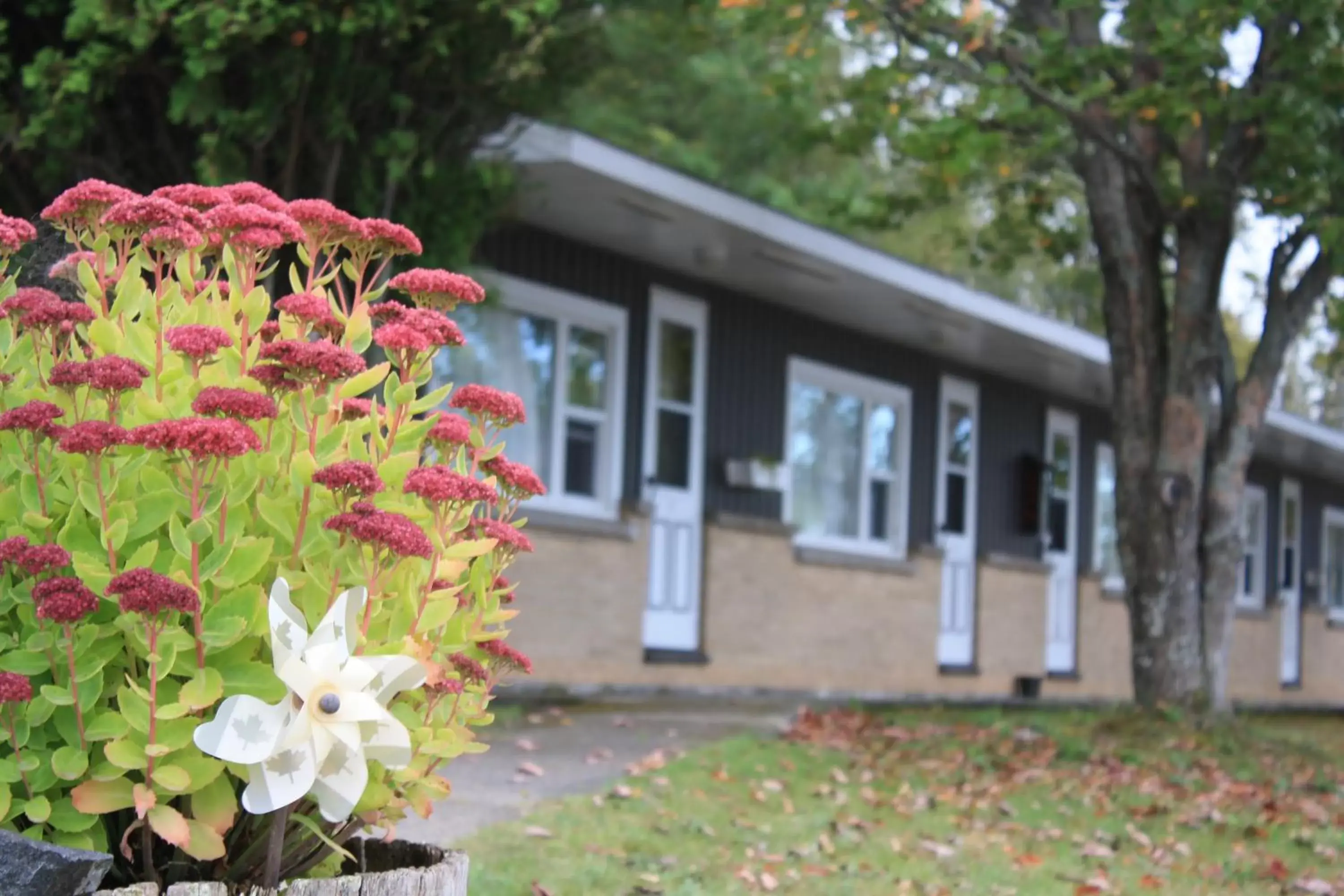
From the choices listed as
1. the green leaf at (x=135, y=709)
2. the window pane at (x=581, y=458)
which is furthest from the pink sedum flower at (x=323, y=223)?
the window pane at (x=581, y=458)

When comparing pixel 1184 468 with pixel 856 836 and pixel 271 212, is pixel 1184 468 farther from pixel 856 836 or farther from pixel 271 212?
pixel 271 212

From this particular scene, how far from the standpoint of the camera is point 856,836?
21.6 feet

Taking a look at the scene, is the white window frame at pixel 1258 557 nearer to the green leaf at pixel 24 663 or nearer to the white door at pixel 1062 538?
the white door at pixel 1062 538

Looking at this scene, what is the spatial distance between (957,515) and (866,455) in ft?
6.59

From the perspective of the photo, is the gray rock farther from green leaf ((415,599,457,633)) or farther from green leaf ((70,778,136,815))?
green leaf ((415,599,457,633))

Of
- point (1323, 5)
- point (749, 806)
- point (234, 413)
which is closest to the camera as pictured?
point (234, 413)

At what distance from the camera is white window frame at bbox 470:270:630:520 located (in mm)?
11875

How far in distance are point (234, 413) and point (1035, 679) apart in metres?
16.8

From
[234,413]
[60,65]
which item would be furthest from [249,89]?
[234,413]

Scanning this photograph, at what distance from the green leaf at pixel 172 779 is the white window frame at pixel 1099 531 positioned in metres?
18.3

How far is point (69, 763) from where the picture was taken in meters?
2.48

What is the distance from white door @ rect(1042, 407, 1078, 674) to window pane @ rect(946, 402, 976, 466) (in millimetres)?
1597

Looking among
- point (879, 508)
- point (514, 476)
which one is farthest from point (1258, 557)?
point (514, 476)

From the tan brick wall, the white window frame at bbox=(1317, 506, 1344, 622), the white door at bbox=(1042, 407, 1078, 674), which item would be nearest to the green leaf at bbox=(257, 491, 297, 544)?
the tan brick wall
